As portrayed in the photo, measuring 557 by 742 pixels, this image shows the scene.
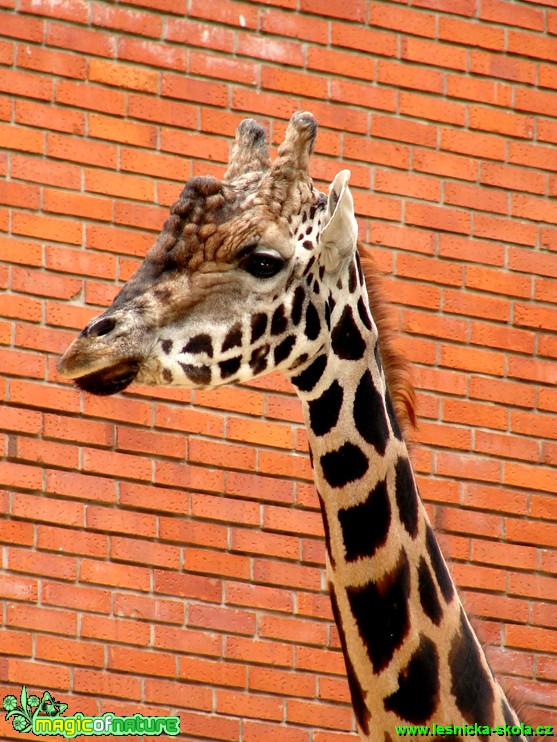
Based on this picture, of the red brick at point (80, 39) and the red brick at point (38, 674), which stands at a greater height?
the red brick at point (80, 39)

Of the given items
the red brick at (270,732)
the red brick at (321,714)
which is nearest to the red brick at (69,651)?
the red brick at (270,732)

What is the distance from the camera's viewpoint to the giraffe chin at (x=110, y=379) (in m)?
3.99

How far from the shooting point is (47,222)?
6.39 metres

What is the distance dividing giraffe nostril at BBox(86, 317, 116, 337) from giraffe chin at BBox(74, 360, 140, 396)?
0.31ft

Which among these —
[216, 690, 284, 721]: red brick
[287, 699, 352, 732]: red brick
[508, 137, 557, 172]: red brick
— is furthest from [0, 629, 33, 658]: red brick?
[508, 137, 557, 172]: red brick

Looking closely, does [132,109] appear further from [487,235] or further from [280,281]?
[280,281]

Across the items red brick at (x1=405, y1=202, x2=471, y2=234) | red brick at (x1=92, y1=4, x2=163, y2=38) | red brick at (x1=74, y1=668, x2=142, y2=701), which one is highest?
red brick at (x1=92, y1=4, x2=163, y2=38)

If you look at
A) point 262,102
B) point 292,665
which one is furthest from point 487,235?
point 292,665

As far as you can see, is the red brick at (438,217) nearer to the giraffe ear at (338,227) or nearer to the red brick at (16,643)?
the red brick at (16,643)

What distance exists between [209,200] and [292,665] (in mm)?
2626

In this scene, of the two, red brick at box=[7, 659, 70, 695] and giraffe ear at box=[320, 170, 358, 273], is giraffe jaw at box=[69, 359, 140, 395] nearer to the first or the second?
giraffe ear at box=[320, 170, 358, 273]

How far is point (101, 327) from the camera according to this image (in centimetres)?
400

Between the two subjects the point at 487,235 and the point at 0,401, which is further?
the point at 487,235

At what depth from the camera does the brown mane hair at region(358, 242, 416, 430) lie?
4.58 meters
